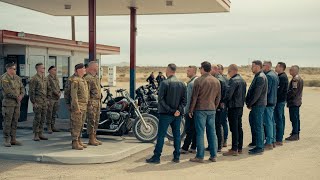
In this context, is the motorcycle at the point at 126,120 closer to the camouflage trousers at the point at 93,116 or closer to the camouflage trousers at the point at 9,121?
the camouflage trousers at the point at 93,116

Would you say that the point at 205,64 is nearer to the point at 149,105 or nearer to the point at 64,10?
the point at 149,105

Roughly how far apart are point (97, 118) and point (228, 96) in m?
2.91

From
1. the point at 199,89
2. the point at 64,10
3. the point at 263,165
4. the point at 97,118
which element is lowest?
the point at 263,165

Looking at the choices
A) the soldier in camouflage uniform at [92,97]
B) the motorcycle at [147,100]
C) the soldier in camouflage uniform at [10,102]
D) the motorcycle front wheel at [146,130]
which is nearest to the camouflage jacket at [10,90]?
the soldier in camouflage uniform at [10,102]

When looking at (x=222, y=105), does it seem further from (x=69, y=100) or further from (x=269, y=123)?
(x=69, y=100)

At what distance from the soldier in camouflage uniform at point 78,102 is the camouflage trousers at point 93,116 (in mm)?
349

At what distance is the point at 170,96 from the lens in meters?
8.51

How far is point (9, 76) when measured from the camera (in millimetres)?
9898

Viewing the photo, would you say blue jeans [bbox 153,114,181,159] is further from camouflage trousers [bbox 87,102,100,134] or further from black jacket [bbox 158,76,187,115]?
camouflage trousers [bbox 87,102,100,134]

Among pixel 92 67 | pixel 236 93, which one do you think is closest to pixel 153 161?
pixel 236 93

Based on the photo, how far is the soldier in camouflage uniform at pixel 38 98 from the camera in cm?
1084

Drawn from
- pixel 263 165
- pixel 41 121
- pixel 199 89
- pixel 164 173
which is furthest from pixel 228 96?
pixel 41 121

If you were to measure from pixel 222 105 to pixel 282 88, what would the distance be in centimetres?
236

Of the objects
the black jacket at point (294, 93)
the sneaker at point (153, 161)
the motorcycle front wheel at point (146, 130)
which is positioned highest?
the black jacket at point (294, 93)
